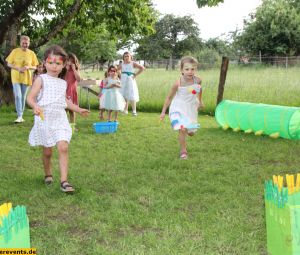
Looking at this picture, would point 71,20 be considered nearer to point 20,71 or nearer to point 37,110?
point 20,71

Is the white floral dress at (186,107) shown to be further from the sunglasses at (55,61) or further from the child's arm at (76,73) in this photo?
the child's arm at (76,73)

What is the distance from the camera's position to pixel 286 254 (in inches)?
103

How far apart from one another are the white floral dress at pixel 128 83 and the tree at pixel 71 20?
9.04 ft

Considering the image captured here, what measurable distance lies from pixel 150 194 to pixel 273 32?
145 feet

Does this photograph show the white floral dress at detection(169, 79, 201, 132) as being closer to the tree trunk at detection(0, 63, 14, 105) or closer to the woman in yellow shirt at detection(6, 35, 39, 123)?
the woman in yellow shirt at detection(6, 35, 39, 123)

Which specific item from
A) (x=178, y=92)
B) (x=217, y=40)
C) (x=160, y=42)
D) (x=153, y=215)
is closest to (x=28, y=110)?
(x=178, y=92)

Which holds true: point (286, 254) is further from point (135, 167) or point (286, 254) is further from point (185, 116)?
point (185, 116)

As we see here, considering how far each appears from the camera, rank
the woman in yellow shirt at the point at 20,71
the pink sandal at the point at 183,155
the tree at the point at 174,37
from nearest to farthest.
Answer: the pink sandal at the point at 183,155 → the woman in yellow shirt at the point at 20,71 → the tree at the point at 174,37

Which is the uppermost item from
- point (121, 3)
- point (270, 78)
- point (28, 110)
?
point (121, 3)

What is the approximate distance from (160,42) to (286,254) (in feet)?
222

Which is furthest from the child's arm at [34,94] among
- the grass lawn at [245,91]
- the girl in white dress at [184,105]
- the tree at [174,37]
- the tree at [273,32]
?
the tree at [174,37]

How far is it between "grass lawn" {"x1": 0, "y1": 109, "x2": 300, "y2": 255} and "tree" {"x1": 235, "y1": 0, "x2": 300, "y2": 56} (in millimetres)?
40578

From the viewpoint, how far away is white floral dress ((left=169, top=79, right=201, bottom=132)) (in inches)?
274

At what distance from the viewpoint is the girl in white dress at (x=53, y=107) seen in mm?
4980
